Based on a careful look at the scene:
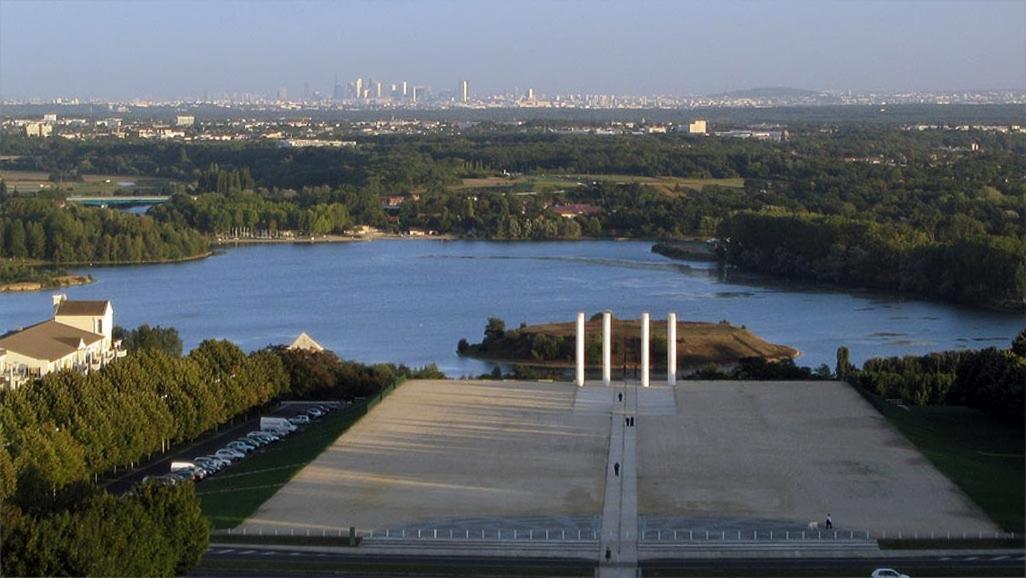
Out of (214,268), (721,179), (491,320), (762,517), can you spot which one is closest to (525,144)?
(721,179)

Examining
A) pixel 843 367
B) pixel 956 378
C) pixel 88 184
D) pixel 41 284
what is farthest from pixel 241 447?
pixel 88 184

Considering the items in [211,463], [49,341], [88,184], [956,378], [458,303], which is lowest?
[88,184]

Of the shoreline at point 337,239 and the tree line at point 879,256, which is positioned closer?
the tree line at point 879,256

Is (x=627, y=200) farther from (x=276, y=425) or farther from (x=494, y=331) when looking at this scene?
(x=276, y=425)

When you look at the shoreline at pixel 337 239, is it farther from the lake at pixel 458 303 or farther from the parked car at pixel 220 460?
the parked car at pixel 220 460

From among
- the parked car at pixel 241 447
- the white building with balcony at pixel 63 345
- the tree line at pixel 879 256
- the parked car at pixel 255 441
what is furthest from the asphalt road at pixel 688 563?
the tree line at pixel 879 256

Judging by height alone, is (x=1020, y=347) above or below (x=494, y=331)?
above

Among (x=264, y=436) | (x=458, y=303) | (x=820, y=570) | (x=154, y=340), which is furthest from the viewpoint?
(x=458, y=303)
